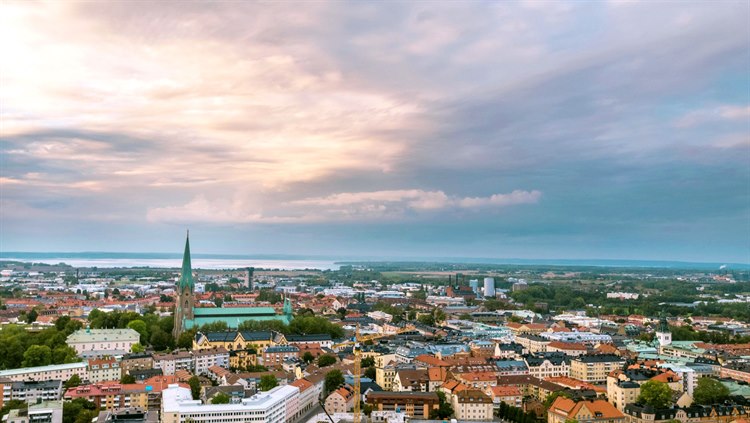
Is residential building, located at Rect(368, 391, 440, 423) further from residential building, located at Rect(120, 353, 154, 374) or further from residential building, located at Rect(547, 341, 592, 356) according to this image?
residential building, located at Rect(547, 341, 592, 356)

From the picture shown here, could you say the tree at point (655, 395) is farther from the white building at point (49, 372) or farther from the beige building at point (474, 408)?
the white building at point (49, 372)

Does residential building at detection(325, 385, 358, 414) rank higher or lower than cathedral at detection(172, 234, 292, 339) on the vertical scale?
lower

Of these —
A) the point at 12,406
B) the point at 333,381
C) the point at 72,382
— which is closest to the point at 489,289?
the point at 333,381

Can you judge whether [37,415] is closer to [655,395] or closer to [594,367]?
[655,395]

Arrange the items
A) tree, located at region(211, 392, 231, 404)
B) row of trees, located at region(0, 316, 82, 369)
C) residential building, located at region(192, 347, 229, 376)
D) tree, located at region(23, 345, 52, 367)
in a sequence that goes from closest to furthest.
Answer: tree, located at region(211, 392, 231, 404) → tree, located at region(23, 345, 52, 367) → row of trees, located at region(0, 316, 82, 369) → residential building, located at region(192, 347, 229, 376)

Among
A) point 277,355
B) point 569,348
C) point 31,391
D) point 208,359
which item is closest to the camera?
point 31,391

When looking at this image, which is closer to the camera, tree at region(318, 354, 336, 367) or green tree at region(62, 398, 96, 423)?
green tree at region(62, 398, 96, 423)

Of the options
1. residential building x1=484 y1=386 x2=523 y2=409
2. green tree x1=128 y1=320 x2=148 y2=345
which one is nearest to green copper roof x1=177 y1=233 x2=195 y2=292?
green tree x1=128 y1=320 x2=148 y2=345

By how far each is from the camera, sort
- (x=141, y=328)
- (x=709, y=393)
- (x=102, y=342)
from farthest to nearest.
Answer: (x=141, y=328) → (x=102, y=342) → (x=709, y=393)
